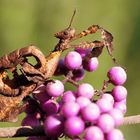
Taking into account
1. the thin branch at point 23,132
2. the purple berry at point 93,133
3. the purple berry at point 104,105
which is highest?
the purple berry at point 104,105

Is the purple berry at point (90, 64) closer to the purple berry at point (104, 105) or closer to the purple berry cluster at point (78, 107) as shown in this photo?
the purple berry cluster at point (78, 107)

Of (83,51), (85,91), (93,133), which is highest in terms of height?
(83,51)

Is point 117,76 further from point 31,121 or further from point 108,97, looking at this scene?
point 31,121

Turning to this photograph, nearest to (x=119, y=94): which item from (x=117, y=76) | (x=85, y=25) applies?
(x=117, y=76)

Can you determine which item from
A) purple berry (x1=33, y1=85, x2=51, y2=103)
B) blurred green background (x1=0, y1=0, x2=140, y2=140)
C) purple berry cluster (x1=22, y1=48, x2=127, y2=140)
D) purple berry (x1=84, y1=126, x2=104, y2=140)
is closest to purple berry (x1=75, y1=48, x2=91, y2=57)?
purple berry cluster (x1=22, y1=48, x2=127, y2=140)

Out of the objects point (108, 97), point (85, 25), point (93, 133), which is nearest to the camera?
point (93, 133)

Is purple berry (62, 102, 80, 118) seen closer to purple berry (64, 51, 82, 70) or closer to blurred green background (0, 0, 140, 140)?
purple berry (64, 51, 82, 70)

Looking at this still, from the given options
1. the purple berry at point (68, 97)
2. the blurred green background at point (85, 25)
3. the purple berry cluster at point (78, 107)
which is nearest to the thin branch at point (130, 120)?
the purple berry cluster at point (78, 107)
